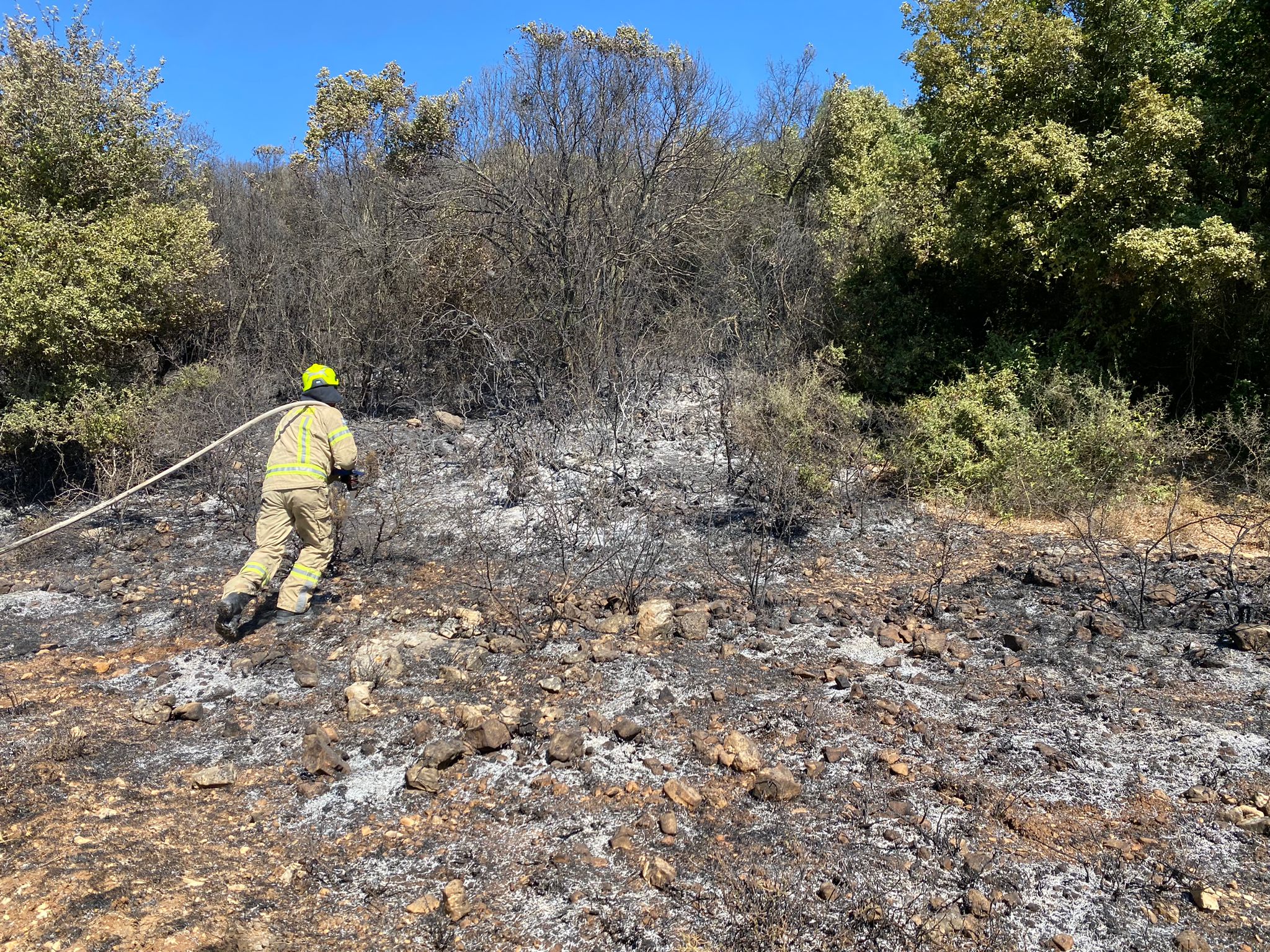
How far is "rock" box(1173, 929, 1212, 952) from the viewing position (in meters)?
2.82

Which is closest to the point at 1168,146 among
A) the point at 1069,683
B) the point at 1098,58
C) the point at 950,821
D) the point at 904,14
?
the point at 1098,58

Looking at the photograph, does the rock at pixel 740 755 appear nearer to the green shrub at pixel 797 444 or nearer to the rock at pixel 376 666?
the rock at pixel 376 666

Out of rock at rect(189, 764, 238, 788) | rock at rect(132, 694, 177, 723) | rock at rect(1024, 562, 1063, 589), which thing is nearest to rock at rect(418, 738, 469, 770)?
rock at rect(189, 764, 238, 788)

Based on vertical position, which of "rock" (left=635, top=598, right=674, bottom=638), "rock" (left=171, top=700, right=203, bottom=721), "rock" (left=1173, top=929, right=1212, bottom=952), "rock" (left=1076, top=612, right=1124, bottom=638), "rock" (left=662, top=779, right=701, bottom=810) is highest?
"rock" (left=635, top=598, right=674, bottom=638)

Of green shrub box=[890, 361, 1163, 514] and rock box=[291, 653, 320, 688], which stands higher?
green shrub box=[890, 361, 1163, 514]

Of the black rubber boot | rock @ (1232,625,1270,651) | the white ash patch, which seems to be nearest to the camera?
rock @ (1232,625,1270,651)

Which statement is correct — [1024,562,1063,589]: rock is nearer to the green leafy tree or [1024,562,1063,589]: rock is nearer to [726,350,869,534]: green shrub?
[726,350,869,534]: green shrub

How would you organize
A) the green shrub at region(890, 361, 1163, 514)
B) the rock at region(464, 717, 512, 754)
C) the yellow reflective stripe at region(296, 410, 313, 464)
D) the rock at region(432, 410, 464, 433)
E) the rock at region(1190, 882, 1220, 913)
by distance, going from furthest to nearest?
the rock at region(432, 410, 464, 433) < the green shrub at region(890, 361, 1163, 514) < the yellow reflective stripe at region(296, 410, 313, 464) < the rock at region(464, 717, 512, 754) < the rock at region(1190, 882, 1220, 913)

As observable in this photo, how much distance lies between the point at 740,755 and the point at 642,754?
476 mm

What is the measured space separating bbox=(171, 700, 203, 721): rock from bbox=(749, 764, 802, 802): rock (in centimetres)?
289

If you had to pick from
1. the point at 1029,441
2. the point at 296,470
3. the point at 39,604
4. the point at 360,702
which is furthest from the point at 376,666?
the point at 1029,441

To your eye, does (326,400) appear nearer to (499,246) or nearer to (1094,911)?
(1094,911)

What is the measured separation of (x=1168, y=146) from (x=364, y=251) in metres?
10.7

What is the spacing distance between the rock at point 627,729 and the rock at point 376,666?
1440 mm
